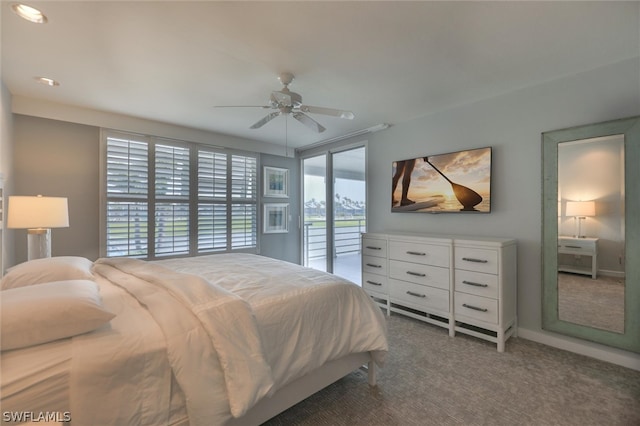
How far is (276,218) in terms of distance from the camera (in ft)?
16.6

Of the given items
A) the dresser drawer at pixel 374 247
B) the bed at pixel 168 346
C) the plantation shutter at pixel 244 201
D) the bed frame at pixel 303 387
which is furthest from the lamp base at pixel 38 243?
the dresser drawer at pixel 374 247

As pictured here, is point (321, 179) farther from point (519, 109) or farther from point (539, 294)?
point (539, 294)

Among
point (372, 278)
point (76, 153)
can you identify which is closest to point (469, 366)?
point (372, 278)

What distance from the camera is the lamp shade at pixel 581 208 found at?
237cm

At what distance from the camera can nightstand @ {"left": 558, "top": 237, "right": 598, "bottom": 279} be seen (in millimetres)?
2371

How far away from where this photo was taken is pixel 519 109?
8.98 feet

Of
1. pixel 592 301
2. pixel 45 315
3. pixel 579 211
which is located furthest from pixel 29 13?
pixel 592 301

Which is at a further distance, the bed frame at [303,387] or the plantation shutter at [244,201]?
the plantation shutter at [244,201]

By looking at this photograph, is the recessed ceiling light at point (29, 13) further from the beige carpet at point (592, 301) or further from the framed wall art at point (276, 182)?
the beige carpet at point (592, 301)

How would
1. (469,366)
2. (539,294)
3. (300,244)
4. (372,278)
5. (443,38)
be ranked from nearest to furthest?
(443,38), (469,366), (539,294), (372,278), (300,244)

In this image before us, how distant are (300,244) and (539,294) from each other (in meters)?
3.67

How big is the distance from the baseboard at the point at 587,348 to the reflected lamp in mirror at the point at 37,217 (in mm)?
4555

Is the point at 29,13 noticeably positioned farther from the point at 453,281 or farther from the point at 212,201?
the point at 453,281

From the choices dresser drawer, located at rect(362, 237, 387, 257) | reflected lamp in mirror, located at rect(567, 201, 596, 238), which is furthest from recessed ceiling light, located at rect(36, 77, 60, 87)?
reflected lamp in mirror, located at rect(567, 201, 596, 238)
